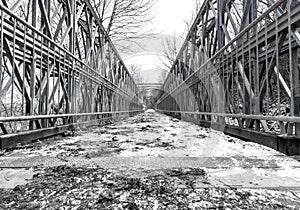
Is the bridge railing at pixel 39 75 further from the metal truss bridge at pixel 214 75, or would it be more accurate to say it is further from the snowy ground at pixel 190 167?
the snowy ground at pixel 190 167

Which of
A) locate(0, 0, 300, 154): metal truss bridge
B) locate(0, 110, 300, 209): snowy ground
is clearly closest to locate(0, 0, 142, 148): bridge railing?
locate(0, 0, 300, 154): metal truss bridge

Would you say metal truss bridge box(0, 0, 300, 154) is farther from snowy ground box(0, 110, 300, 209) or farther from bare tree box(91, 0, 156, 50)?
bare tree box(91, 0, 156, 50)

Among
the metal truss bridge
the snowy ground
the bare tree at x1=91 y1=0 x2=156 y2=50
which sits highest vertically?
the bare tree at x1=91 y1=0 x2=156 y2=50

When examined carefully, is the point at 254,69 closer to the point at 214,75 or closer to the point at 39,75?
the point at 214,75

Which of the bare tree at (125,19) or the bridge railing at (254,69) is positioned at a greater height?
the bare tree at (125,19)

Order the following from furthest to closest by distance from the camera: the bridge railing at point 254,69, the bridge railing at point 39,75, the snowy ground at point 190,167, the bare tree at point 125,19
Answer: the bare tree at point 125,19 < the bridge railing at point 39,75 < the bridge railing at point 254,69 < the snowy ground at point 190,167

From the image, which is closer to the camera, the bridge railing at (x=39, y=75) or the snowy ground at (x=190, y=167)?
the snowy ground at (x=190, y=167)

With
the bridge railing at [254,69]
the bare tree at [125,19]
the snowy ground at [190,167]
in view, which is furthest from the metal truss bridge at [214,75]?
the bare tree at [125,19]

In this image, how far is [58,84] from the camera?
3164 millimetres

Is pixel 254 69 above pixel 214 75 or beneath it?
beneath

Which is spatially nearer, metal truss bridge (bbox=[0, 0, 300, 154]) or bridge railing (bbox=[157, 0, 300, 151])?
bridge railing (bbox=[157, 0, 300, 151])

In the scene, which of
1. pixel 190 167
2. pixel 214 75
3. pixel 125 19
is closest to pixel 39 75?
pixel 190 167

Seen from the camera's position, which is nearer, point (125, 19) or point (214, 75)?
point (214, 75)

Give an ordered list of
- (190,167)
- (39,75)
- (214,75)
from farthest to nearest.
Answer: (214,75)
(39,75)
(190,167)
